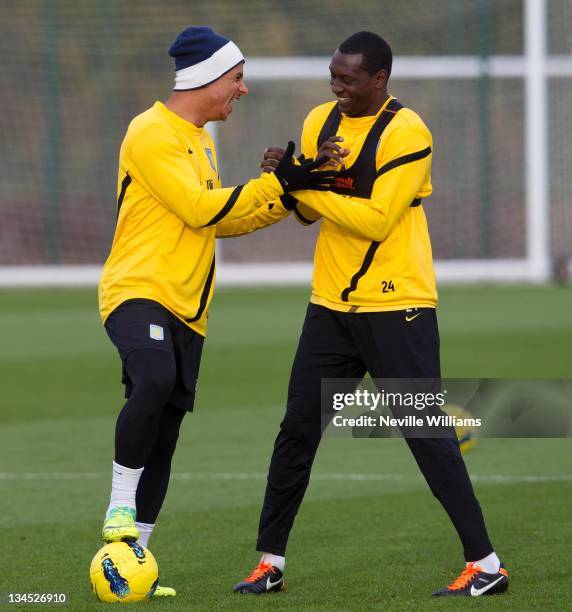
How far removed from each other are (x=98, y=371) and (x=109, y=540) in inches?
370

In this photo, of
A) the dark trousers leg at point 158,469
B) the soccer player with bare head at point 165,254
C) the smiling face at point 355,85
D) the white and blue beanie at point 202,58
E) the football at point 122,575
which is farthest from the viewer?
the dark trousers leg at point 158,469

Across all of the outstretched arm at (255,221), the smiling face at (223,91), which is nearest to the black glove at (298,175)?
the outstretched arm at (255,221)

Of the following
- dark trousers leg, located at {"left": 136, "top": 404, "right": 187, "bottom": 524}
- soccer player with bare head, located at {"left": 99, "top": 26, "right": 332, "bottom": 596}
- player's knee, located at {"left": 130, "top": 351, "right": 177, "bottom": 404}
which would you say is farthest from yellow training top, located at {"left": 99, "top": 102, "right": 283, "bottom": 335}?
dark trousers leg, located at {"left": 136, "top": 404, "right": 187, "bottom": 524}

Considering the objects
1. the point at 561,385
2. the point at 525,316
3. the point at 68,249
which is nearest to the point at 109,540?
the point at 561,385

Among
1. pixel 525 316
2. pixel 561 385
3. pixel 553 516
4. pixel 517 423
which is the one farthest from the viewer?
pixel 525 316

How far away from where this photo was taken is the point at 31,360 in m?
16.0

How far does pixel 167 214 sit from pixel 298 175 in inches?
21.4

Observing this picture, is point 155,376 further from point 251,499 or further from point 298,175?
point 251,499

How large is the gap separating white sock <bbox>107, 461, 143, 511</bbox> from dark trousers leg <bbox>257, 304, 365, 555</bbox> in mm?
629

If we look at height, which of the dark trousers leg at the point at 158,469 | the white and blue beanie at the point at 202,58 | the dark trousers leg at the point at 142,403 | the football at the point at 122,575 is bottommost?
the football at the point at 122,575

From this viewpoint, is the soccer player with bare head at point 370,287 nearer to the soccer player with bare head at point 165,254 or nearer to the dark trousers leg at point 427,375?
the dark trousers leg at point 427,375

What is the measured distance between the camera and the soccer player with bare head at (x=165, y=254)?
18.5ft

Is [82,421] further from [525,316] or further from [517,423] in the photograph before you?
[525,316]

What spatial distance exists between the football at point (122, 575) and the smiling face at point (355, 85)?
1.92m
